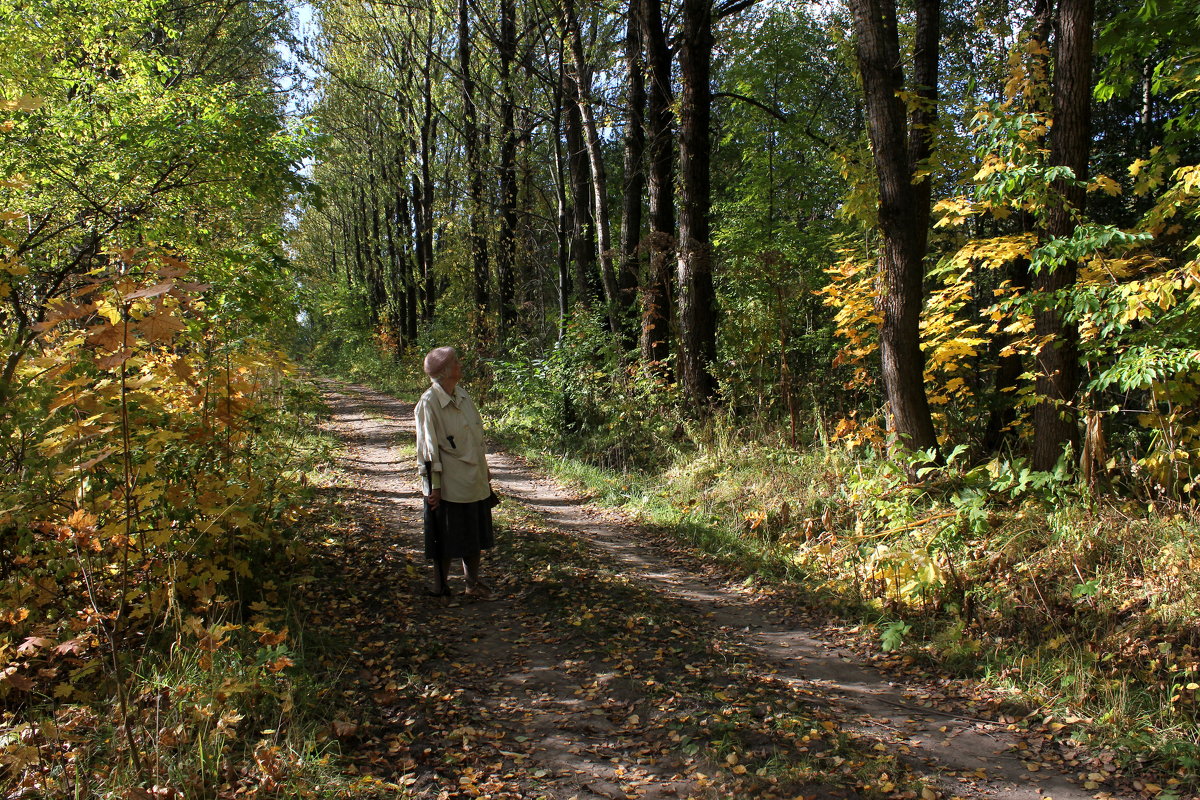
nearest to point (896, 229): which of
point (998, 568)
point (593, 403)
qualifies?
point (998, 568)

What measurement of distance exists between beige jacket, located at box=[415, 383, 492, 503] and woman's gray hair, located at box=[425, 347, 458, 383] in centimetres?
9

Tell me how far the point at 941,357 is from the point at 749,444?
2.48 metres

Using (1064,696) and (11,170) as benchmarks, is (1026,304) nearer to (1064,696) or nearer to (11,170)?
(1064,696)

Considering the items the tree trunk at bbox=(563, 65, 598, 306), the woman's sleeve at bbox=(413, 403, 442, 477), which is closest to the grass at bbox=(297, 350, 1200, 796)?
the woman's sleeve at bbox=(413, 403, 442, 477)

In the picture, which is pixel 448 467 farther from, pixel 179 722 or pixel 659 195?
pixel 659 195

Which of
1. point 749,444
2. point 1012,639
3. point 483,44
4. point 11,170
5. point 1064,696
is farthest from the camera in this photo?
point 483,44

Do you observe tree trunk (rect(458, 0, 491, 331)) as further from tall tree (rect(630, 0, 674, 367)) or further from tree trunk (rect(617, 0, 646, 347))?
tall tree (rect(630, 0, 674, 367))

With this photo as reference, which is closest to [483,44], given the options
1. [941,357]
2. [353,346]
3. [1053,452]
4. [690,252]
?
[690,252]

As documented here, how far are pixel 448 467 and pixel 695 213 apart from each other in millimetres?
6259

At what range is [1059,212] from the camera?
591 centimetres

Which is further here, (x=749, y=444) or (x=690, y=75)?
(x=690, y=75)

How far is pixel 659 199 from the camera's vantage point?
11383mm

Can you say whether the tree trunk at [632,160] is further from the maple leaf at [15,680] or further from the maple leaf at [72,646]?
the maple leaf at [15,680]

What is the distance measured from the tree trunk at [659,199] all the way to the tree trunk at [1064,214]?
5557 millimetres
